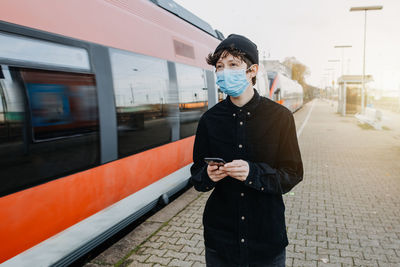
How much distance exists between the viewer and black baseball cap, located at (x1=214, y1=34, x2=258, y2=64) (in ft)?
6.17

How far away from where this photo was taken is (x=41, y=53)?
3195mm

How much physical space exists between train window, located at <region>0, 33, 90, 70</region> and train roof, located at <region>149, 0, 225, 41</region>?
2.70 metres

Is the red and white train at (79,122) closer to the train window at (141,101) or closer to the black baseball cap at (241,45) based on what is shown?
the train window at (141,101)

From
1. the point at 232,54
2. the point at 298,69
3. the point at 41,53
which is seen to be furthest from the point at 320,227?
the point at 298,69

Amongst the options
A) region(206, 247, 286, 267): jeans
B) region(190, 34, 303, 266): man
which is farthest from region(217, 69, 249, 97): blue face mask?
region(206, 247, 286, 267): jeans

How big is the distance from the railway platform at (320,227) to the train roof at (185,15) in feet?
11.4

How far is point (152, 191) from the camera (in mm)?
5266

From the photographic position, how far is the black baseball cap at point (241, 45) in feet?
6.17

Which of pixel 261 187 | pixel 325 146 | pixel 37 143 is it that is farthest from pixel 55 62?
pixel 325 146

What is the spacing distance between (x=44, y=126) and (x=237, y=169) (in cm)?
218

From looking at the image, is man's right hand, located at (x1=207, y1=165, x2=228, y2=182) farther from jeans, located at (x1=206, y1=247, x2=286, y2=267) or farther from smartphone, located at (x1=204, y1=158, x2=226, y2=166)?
jeans, located at (x1=206, y1=247, x2=286, y2=267)

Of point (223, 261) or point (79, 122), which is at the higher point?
point (79, 122)

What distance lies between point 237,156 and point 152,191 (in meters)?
3.55

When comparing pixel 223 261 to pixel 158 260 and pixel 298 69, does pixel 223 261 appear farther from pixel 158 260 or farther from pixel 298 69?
pixel 298 69
